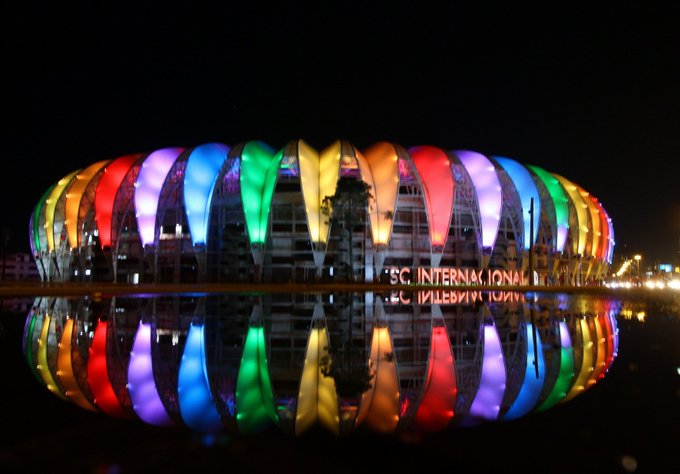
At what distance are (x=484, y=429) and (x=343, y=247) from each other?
4727 centimetres

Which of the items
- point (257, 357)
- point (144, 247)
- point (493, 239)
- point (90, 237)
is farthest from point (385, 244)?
point (257, 357)

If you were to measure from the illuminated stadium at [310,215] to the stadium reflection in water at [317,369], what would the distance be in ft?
109

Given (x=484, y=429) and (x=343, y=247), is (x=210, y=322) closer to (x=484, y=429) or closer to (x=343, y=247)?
(x=484, y=429)

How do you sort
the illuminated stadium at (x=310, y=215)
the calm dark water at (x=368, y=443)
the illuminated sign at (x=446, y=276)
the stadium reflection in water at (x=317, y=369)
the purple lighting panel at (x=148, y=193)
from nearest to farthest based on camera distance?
the calm dark water at (x=368, y=443) → the stadium reflection in water at (x=317, y=369) → the illuminated stadium at (x=310, y=215) → the purple lighting panel at (x=148, y=193) → the illuminated sign at (x=446, y=276)

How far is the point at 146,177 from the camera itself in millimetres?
52375

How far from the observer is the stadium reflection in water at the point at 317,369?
554cm

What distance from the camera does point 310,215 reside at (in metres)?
48.8

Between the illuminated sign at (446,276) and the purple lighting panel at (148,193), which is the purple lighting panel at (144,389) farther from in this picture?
the purple lighting panel at (148,193)

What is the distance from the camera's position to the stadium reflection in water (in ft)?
18.2

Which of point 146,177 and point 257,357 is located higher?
point 146,177

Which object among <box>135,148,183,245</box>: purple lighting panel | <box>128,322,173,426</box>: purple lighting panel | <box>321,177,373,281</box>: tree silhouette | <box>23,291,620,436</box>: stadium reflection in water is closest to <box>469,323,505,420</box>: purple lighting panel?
<box>23,291,620,436</box>: stadium reflection in water

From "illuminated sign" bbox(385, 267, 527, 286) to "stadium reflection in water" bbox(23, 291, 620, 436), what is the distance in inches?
1436

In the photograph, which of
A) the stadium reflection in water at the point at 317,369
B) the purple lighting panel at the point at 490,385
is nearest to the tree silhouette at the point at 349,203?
the stadium reflection in water at the point at 317,369

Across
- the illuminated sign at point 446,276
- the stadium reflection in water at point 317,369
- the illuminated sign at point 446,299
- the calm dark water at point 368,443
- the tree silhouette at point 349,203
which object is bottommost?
the illuminated sign at point 446,276
